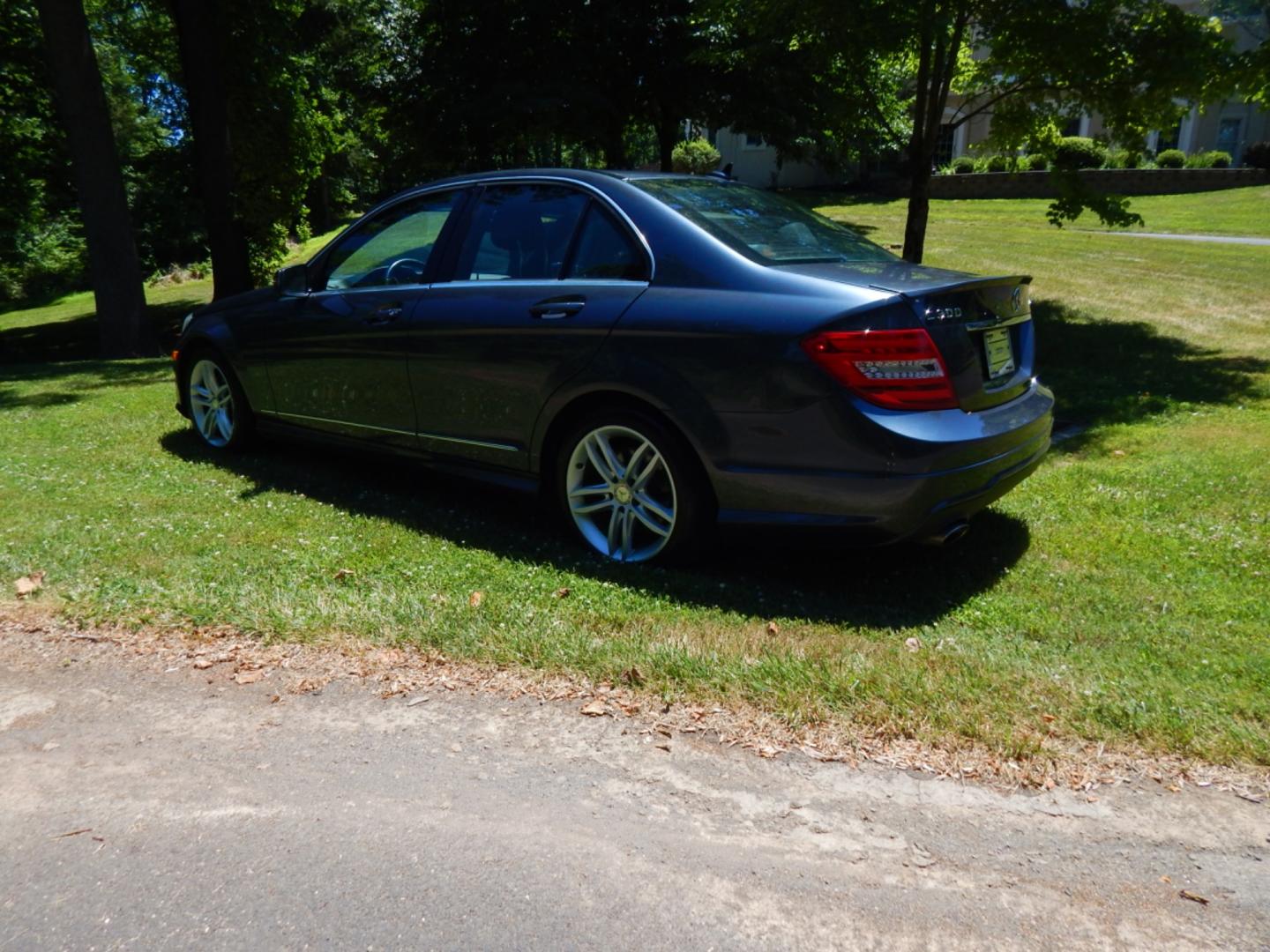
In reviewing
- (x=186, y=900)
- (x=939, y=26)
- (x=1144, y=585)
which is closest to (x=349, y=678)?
(x=186, y=900)

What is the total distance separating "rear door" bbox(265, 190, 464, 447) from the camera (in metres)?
5.59

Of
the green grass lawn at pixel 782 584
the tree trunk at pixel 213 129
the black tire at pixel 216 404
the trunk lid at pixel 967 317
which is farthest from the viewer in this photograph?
the tree trunk at pixel 213 129

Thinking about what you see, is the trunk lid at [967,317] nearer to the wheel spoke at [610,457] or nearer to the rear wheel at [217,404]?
the wheel spoke at [610,457]

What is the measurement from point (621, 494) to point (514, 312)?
3.37 feet

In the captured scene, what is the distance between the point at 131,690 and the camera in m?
→ 3.78

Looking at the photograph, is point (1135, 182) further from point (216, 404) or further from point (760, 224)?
point (216, 404)

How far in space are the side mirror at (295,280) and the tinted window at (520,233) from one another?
4.04ft

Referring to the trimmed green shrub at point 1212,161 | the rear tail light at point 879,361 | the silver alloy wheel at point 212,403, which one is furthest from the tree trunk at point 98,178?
the trimmed green shrub at point 1212,161

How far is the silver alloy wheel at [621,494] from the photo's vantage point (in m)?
4.62

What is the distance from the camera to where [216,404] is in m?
6.97

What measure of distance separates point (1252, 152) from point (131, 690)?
44.3 m

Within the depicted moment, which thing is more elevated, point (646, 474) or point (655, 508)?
point (646, 474)

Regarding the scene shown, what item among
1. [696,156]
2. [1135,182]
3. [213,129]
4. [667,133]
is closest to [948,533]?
[213,129]

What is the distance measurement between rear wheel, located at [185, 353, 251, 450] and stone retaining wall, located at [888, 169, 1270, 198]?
35509 mm
